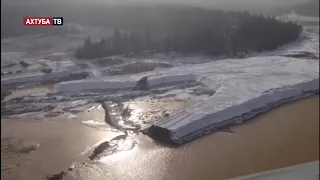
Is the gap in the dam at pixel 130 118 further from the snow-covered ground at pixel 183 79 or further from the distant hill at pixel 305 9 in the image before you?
the distant hill at pixel 305 9

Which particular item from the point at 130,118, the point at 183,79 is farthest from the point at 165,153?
the point at 183,79

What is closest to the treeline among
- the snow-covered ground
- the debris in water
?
the snow-covered ground

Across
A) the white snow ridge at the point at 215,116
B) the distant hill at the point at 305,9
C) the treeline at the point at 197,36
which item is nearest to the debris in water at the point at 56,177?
the white snow ridge at the point at 215,116

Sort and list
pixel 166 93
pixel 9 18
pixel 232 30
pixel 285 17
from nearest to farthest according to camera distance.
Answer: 1. pixel 9 18
2. pixel 166 93
3. pixel 232 30
4. pixel 285 17

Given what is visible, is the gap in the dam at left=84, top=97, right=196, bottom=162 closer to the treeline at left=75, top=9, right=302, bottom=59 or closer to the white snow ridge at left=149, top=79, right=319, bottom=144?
the white snow ridge at left=149, top=79, right=319, bottom=144

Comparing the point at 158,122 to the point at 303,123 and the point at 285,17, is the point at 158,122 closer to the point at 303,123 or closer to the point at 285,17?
Answer: the point at 303,123

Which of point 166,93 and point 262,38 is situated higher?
point 262,38

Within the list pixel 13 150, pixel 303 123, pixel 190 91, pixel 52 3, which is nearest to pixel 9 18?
pixel 52 3
